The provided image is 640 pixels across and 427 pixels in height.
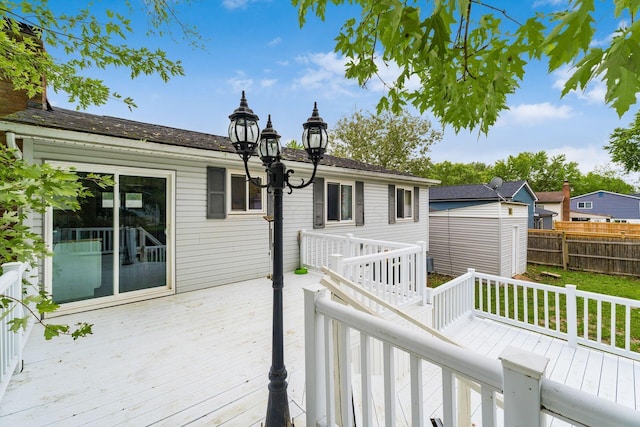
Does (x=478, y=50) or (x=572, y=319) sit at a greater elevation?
(x=478, y=50)

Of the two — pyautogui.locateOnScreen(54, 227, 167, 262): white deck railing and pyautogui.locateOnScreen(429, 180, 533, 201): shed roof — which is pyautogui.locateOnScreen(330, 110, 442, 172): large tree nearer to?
pyautogui.locateOnScreen(429, 180, 533, 201): shed roof

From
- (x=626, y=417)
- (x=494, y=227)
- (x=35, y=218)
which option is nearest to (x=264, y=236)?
(x=35, y=218)

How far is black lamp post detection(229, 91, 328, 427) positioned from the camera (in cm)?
190

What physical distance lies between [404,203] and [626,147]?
51.8ft

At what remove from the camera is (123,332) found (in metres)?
3.36

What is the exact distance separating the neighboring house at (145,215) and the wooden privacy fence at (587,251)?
1184 centimetres

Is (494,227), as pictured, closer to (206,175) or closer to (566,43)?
(206,175)

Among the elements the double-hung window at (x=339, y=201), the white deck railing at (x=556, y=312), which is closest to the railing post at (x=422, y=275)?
the white deck railing at (x=556, y=312)

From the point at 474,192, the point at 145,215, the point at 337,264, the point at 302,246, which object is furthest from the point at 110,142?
the point at 474,192

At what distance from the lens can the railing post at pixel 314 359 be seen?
5.58ft

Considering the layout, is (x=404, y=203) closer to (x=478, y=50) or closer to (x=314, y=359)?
(x=478, y=50)

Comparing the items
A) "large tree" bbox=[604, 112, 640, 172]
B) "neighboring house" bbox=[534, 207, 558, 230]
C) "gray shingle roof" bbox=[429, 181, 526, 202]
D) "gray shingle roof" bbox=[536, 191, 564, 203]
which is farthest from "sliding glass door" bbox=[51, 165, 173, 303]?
"gray shingle roof" bbox=[536, 191, 564, 203]

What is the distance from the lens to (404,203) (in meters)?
9.88

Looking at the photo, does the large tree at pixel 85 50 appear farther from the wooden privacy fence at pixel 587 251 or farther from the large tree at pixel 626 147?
the large tree at pixel 626 147
